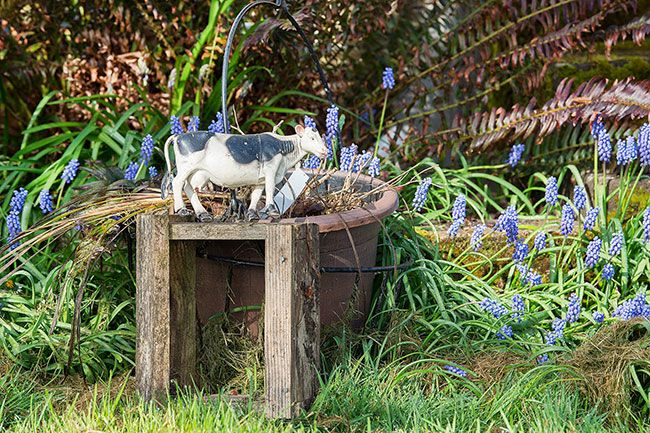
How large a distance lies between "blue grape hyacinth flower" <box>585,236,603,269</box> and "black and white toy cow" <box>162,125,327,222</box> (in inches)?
54.8

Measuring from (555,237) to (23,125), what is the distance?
9.89ft

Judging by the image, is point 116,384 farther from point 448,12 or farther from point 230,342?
point 448,12

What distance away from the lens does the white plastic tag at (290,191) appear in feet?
10.0

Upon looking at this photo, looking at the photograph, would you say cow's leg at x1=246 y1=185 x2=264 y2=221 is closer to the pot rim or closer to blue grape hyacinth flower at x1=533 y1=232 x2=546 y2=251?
the pot rim

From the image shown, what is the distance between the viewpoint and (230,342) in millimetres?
3277

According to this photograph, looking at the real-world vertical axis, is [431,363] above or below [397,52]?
below

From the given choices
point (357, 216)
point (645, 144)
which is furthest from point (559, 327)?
point (645, 144)

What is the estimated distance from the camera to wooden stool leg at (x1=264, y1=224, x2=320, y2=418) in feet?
9.11

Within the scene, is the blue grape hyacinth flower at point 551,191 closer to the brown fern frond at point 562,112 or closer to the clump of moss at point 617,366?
the brown fern frond at point 562,112

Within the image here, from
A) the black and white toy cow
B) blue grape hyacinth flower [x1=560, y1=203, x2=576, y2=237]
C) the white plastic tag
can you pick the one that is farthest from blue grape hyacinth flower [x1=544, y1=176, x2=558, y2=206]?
the black and white toy cow

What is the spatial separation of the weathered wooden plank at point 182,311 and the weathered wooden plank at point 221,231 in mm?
139

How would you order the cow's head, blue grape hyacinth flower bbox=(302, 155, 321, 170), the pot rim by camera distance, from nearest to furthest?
the cow's head < the pot rim < blue grape hyacinth flower bbox=(302, 155, 321, 170)

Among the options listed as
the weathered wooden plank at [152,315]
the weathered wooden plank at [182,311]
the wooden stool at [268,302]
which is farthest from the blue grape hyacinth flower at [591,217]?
the weathered wooden plank at [152,315]

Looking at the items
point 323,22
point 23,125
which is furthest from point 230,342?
point 23,125
